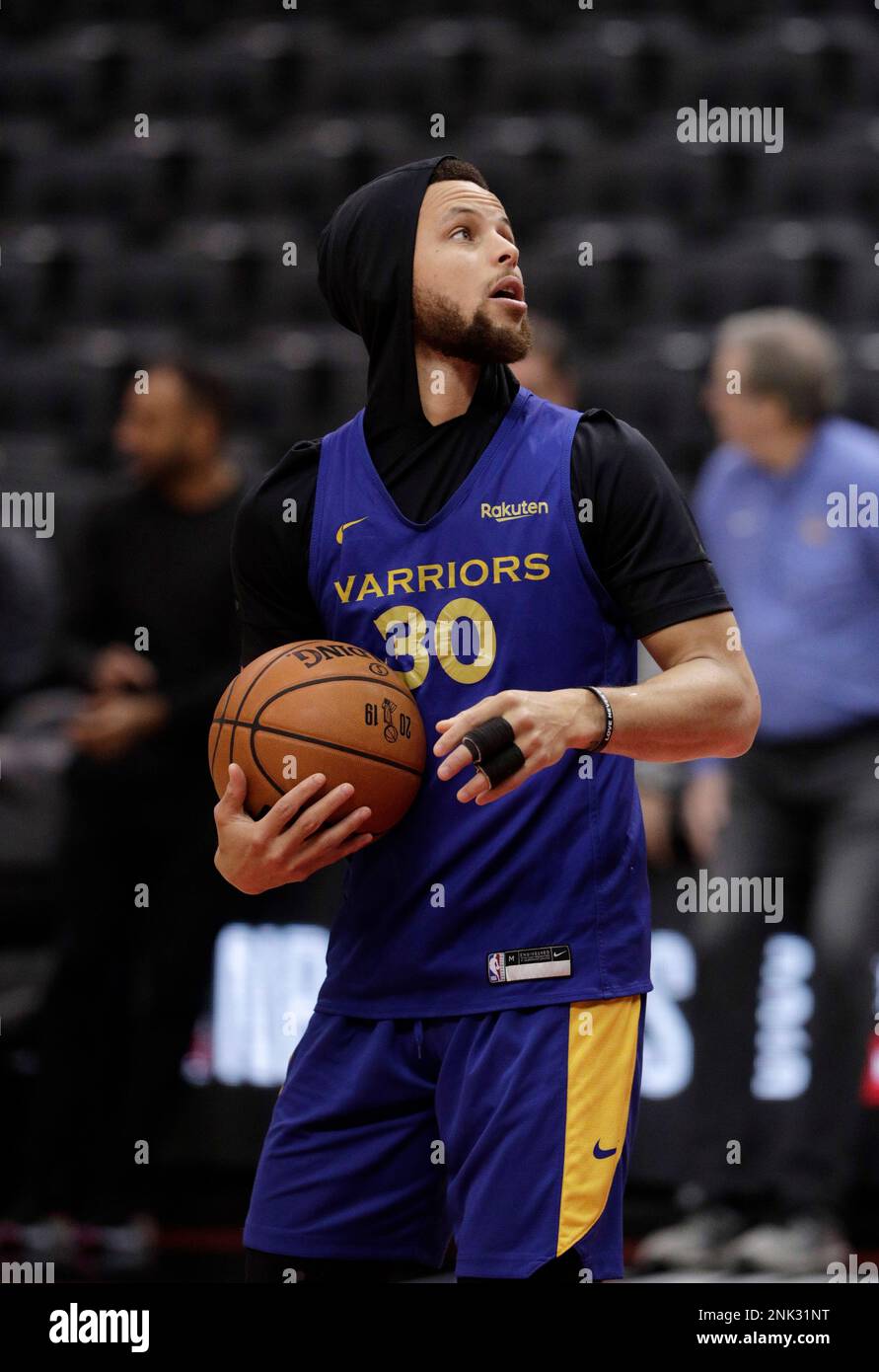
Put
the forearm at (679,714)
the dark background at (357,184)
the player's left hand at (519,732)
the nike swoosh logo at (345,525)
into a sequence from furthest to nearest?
1. the dark background at (357,184)
2. the nike swoosh logo at (345,525)
3. the forearm at (679,714)
4. the player's left hand at (519,732)

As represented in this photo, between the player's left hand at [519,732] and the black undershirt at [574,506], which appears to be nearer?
the player's left hand at [519,732]

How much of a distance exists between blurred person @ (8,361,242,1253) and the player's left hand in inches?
89.7

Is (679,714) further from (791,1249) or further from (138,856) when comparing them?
(138,856)

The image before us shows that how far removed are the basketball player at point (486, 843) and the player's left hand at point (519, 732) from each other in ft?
0.16

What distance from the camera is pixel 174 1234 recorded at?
4.33 m

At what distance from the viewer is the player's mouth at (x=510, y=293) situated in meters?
2.39

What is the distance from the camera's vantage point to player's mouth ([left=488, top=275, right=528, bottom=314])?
2391 millimetres

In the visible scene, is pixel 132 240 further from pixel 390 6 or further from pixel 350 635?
pixel 350 635

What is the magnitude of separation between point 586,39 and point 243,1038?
5428mm

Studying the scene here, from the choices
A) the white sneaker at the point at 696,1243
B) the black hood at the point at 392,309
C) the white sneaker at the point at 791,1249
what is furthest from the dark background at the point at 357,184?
the black hood at the point at 392,309

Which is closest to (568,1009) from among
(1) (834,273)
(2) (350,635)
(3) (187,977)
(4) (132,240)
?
(2) (350,635)

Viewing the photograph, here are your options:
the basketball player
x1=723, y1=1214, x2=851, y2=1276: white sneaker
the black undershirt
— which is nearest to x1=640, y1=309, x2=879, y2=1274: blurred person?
x1=723, y1=1214, x2=851, y2=1276: white sneaker

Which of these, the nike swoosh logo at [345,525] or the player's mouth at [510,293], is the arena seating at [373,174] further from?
the nike swoosh logo at [345,525]

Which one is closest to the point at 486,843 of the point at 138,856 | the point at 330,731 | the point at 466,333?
the point at 330,731
